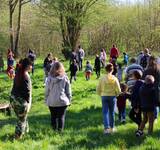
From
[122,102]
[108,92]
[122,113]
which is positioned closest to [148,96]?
[108,92]

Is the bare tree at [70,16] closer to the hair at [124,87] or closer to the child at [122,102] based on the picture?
the child at [122,102]

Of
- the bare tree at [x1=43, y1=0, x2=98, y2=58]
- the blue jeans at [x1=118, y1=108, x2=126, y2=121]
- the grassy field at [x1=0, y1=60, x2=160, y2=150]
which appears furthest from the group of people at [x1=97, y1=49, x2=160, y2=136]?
the bare tree at [x1=43, y1=0, x2=98, y2=58]

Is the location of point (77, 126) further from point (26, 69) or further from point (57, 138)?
point (26, 69)

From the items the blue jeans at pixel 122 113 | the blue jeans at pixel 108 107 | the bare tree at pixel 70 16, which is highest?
the bare tree at pixel 70 16

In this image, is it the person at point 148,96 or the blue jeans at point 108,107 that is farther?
the blue jeans at point 108,107

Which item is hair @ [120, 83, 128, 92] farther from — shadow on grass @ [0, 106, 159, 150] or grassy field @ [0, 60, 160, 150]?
shadow on grass @ [0, 106, 159, 150]

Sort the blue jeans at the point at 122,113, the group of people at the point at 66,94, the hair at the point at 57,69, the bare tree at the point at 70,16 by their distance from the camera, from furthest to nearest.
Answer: the bare tree at the point at 70,16
the blue jeans at the point at 122,113
the hair at the point at 57,69
the group of people at the point at 66,94

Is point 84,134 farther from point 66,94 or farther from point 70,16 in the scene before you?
point 70,16

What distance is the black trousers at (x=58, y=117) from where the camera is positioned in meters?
11.3

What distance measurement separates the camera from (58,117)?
11453 mm

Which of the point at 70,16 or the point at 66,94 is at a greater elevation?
the point at 70,16

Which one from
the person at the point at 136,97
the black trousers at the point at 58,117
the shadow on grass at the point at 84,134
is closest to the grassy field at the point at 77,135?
the shadow on grass at the point at 84,134

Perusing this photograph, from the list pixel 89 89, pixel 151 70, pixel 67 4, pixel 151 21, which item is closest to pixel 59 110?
pixel 151 70

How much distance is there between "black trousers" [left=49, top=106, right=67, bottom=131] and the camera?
11297 mm
